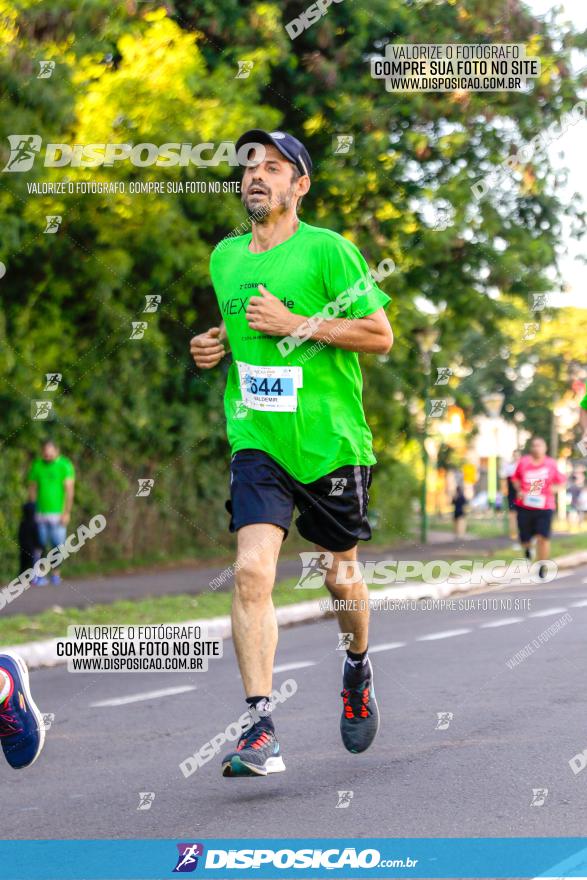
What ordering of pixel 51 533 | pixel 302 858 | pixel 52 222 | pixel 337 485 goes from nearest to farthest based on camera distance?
1. pixel 302 858
2. pixel 337 485
3. pixel 52 222
4. pixel 51 533

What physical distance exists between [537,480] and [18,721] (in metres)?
13.5

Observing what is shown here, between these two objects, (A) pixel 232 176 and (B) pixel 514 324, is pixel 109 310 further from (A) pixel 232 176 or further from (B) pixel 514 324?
(B) pixel 514 324

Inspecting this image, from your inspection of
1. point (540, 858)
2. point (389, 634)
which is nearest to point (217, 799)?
point (540, 858)

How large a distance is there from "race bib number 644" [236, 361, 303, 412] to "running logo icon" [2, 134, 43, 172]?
9847 mm

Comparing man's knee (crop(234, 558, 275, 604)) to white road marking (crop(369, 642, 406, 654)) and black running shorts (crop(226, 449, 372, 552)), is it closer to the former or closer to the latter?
black running shorts (crop(226, 449, 372, 552))

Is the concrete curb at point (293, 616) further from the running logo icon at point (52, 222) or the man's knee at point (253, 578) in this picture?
the man's knee at point (253, 578)

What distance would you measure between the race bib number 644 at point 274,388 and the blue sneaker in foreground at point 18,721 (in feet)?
3.84

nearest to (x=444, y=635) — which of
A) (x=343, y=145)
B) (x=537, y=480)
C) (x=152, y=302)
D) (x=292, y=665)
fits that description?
(x=292, y=665)

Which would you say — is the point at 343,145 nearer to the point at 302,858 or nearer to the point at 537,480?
the point at 537,480

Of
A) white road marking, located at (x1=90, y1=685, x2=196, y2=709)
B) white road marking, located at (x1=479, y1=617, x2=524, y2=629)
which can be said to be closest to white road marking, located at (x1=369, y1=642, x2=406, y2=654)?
white road marking, located at (x1=479, y1=617, x2=524, y2=629)

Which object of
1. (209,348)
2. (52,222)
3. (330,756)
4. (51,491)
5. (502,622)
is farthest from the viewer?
(51,491)

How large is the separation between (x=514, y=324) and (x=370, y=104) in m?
4.65

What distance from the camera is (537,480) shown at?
57.7 ft

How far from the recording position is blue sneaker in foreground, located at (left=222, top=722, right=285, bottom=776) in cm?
444
